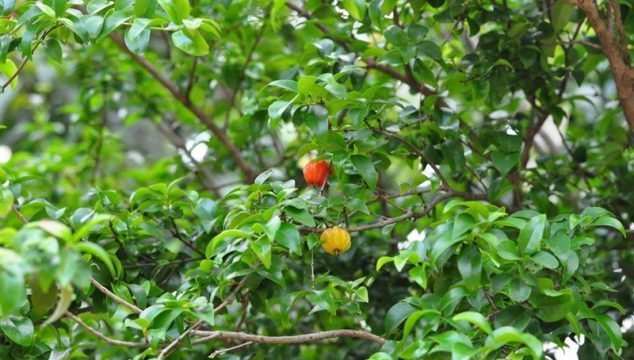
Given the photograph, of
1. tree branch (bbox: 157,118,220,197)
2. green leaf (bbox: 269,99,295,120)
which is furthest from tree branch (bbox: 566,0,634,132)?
tree branch (bbox: 157,118,220,197)

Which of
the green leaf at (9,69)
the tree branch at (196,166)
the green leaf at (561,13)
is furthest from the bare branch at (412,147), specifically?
the tree branch at (196,166)

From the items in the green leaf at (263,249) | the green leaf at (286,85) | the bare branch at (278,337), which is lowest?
the bare branch at (278,337)

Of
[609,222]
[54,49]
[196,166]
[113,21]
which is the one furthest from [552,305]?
[196,166]

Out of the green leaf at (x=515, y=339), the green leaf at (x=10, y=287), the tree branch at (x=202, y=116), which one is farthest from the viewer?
the tree branch at (x=202, y=116)

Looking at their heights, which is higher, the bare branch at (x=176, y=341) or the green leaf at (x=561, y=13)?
the green leaf at (x=561, y=13)

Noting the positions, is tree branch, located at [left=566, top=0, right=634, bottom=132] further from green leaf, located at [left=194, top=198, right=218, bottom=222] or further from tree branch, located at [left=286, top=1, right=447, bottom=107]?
green leaf, located at [left=194, top=198, right=218, bottom=222]

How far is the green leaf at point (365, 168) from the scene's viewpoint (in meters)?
1.69

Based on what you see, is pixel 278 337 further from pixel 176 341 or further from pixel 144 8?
pixel 144 8

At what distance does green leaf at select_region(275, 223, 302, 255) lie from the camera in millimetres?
1498

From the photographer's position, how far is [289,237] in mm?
1510

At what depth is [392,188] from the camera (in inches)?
146

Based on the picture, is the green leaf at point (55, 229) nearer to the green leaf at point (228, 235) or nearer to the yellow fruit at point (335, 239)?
the green leaf at point (228, 235)

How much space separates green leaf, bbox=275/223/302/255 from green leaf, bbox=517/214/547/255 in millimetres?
381

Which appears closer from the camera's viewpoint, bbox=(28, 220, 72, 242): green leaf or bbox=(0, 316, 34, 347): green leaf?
bbox=(28, 220, 72, 242): green leaf
